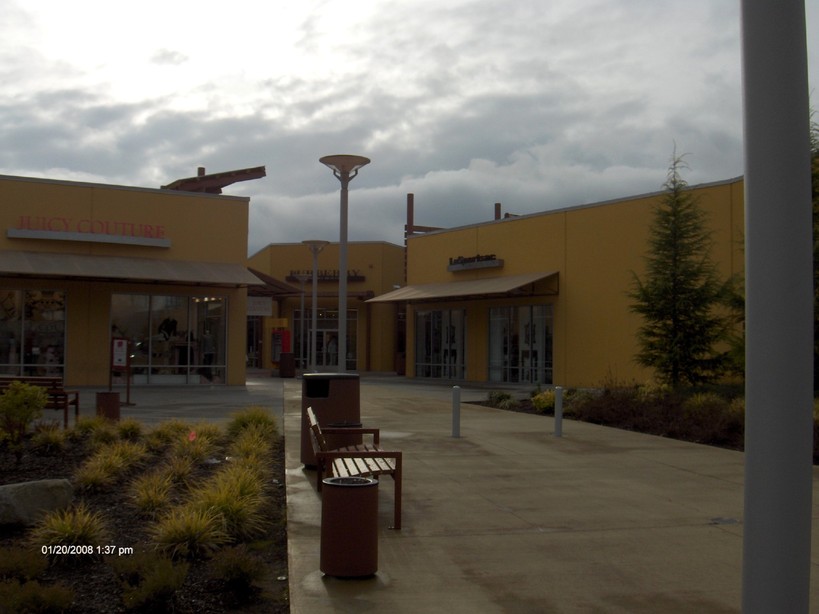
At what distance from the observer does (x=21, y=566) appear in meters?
5.56

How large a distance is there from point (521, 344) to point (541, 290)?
2.47 m

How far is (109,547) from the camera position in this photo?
644 cm

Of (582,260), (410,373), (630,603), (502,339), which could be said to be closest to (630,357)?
(582,260)

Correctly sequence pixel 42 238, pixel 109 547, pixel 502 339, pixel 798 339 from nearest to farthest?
1. pixel 798 339
2. pixel 109 547
3. pixel 42 238
4. pixel 502 339

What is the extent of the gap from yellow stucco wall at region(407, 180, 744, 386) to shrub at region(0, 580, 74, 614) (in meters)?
22.2

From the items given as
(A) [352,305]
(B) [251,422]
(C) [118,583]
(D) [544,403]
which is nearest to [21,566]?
(C) [118,583]

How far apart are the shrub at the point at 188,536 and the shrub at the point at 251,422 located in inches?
244

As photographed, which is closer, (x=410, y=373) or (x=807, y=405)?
(x=807, y=405)

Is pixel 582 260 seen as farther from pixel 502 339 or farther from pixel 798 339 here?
pixel 798 339

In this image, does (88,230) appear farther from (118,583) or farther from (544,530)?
(118,583)

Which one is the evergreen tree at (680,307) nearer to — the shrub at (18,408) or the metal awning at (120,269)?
the metal awning at (120,269)

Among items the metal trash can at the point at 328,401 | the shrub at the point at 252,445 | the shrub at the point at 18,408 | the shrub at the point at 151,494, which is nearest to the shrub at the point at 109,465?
the shrub at the point at 151,494

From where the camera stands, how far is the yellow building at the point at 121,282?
26.1 metres

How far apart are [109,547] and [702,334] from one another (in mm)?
16544
